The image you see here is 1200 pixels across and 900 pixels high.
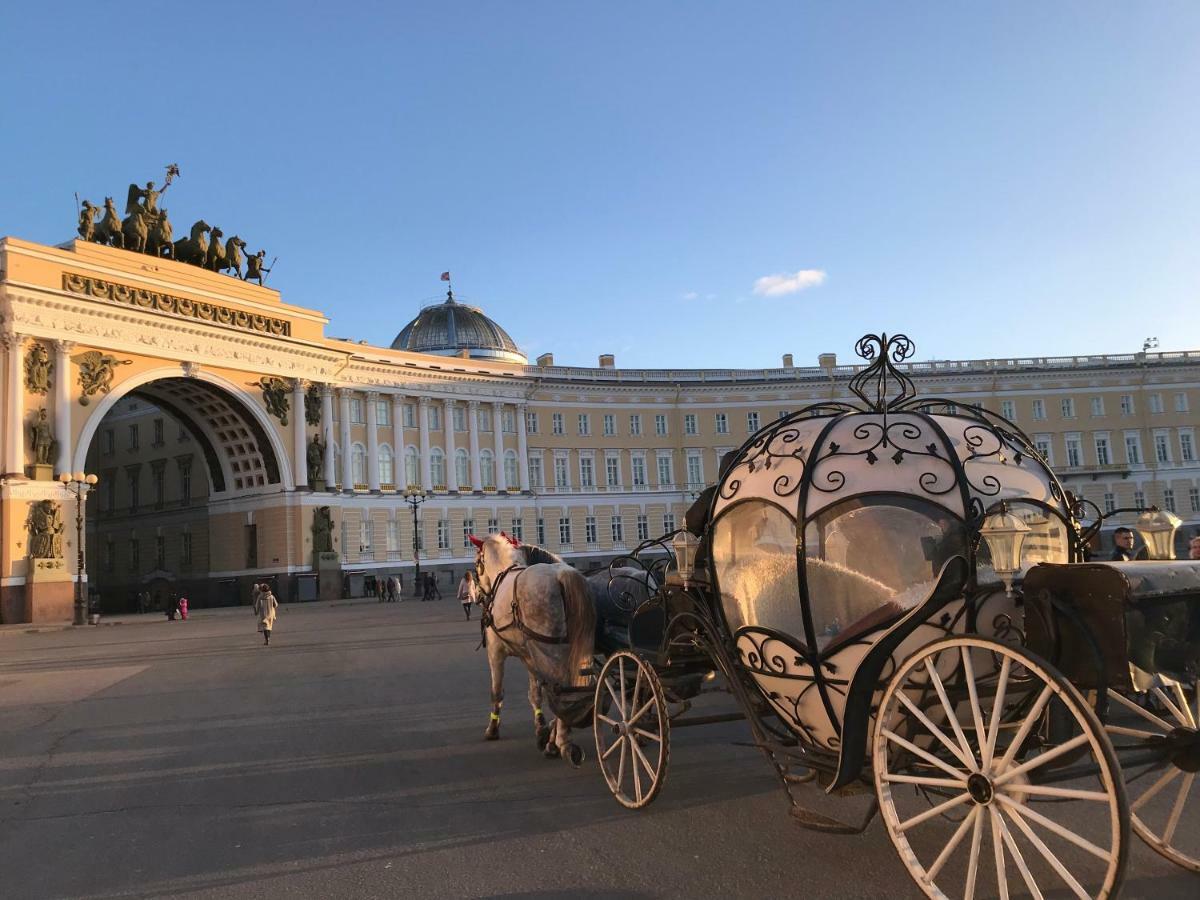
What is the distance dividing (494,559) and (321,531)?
128 ft

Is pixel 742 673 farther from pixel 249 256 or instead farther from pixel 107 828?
pixel 249 256

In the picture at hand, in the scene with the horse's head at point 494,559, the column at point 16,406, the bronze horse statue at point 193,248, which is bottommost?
the horse's head at point 494,559

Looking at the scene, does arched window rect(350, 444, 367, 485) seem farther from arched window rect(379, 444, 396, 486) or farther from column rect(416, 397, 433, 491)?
column rect(416, 397, 433, 491)

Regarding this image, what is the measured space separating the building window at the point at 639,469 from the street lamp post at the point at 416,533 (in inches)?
614

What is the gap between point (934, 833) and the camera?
4.89 m

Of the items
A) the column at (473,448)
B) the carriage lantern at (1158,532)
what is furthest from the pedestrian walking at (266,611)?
the column at (473,448)

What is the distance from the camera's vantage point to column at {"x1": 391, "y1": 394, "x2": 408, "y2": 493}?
168 ft

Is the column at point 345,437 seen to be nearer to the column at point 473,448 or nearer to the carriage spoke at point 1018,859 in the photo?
the column at point 473,448

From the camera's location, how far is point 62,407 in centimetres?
3412

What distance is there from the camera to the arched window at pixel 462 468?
178 ft

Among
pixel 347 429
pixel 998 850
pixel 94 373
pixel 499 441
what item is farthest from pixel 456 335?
pixel 998 850

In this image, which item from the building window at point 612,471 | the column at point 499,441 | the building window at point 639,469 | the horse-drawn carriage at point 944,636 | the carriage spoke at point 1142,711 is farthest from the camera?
the building window at point 639,469

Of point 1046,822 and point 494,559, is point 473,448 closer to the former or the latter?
point 494,559

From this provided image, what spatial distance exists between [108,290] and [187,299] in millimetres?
3688
